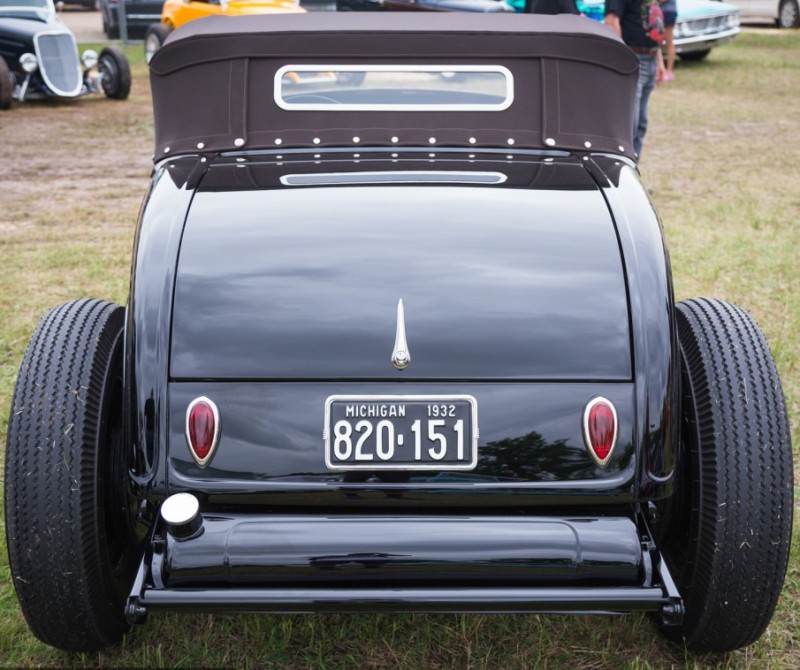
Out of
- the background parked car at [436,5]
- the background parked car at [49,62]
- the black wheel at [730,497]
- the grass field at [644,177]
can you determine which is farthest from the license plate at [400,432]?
the background parked car at [436,5]

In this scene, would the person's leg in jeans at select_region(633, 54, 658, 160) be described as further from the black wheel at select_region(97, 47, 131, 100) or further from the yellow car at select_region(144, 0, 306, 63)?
the black wheel at select_region(97, 47, 131, 100)

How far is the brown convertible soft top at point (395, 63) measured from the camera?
3273 mm

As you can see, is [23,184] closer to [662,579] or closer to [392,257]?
[392,257]

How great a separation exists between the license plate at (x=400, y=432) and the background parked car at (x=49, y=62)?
11437 mm

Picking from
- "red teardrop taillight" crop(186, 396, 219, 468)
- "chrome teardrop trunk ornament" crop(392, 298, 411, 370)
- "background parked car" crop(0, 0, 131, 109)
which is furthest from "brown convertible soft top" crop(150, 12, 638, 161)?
"background parked car" crop(0, 0, 131, 109)

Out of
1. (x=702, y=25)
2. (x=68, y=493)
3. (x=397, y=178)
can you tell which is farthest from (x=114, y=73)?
(x=68, y=493)

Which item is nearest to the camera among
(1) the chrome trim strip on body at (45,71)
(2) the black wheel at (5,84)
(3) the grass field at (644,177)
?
(3) the grass field at (644,177)

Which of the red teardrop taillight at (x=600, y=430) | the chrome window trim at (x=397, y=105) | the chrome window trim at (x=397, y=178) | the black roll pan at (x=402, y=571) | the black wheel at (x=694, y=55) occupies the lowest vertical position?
the black wheel at (x=694, y=55)

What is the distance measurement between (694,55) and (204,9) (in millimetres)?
8416

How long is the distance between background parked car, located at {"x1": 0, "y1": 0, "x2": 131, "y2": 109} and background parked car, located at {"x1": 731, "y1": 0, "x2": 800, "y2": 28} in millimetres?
15258

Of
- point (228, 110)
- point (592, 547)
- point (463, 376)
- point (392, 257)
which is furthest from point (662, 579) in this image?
point (228, 110)

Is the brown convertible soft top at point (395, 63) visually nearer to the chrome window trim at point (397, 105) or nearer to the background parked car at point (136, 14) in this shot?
the chrome window trim at point (397, 105)

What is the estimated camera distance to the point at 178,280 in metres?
2.50

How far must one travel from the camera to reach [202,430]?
2316mm
